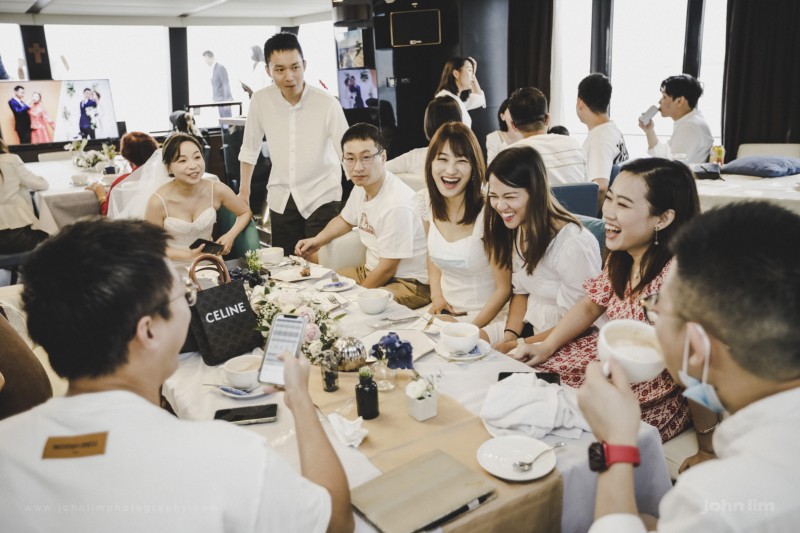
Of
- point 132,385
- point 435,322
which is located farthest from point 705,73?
point 132,385

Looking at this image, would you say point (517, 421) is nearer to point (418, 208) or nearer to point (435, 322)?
point (435, 322)

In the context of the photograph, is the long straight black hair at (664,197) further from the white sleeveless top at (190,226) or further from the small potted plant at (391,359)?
the white sleeveless top at (190,226)

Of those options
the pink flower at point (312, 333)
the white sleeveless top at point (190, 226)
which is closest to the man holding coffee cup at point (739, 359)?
the pink flower at point (312, 333)

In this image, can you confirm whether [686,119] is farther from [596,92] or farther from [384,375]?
[384,375]

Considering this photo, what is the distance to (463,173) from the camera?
8.80 feet

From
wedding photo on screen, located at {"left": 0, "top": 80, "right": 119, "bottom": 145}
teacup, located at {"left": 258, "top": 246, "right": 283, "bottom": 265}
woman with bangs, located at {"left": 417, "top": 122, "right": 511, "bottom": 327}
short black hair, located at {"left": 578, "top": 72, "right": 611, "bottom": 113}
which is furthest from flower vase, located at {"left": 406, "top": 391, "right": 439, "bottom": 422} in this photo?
wedding photo on screen, located at {"left": 0, "top": 80, "right": 119, "bottom": 145}

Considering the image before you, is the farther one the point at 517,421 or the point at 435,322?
the point at 435,322

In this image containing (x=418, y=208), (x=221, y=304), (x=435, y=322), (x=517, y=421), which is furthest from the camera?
(x=418, y=208)

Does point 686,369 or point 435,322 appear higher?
point 686,369

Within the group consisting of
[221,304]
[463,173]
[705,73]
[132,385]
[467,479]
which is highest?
[705,73]

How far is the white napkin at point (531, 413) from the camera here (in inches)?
55.1

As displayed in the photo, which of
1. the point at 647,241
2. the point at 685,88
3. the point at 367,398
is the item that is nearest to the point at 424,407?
the point at 367,398

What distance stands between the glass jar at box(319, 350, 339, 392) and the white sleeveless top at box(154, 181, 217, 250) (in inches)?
79.2

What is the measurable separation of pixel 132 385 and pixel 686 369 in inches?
36.7
